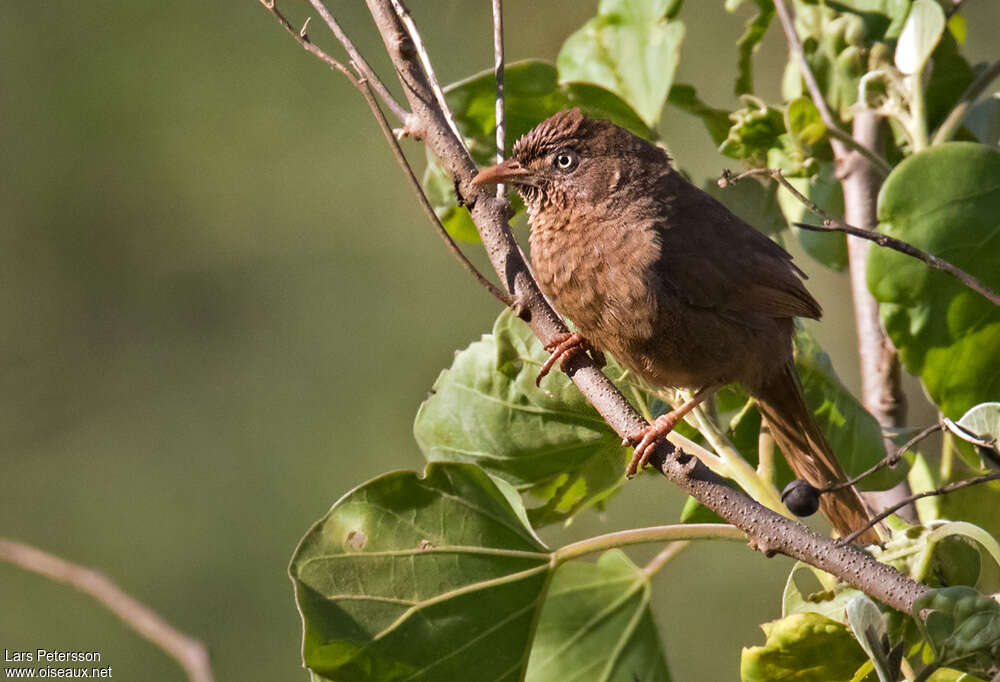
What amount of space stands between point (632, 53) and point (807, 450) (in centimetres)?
118

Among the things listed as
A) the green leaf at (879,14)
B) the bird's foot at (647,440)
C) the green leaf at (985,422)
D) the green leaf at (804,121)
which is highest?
the green leaf at (879,14)

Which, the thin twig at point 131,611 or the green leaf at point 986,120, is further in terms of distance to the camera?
the green leaf at point 986,120

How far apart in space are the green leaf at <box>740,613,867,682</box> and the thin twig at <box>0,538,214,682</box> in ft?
3.51

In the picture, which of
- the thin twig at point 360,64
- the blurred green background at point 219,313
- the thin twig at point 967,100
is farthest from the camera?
the blurred green background at point 219,313

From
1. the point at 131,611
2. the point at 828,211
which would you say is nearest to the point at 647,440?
the point at 131,611

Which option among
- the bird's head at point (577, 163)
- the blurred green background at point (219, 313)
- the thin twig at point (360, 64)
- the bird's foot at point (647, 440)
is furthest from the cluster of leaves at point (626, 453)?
the blurred green background at point (219, 313)

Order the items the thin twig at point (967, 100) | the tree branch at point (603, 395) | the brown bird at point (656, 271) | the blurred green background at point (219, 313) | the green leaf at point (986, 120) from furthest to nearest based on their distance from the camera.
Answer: the blurred green background at point (219, 313) < the brown bird at point (656, 271) < the green leaf at point (986, 120) < the thin twig at point (967, 100) < the tree branch at point (603, 395)

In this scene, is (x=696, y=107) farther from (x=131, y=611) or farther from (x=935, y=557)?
(x=131, y=611)

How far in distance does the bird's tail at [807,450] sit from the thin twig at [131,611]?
1.52 metres

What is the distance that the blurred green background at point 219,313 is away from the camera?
7250 millimetres

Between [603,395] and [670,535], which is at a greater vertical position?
[603,395]

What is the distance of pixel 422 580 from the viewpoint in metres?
2.41

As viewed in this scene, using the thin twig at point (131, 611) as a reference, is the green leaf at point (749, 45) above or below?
above

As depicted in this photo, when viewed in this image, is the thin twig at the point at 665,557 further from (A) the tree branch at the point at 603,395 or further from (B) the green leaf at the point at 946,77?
(B) the green leaf at the point at 946,77
